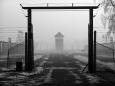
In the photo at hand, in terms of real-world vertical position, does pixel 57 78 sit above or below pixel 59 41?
below

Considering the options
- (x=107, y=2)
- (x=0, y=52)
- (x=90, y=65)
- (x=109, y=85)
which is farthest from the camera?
(x=0, y=52)

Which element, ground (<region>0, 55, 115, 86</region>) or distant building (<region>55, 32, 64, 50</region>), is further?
distant building (<region>55, 32, 64, 50</region>)

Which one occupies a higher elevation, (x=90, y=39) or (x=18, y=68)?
(x=90, y=39)

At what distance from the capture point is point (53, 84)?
15742mm

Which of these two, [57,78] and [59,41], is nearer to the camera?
[57,78]

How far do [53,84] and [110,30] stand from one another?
35006 millimetres

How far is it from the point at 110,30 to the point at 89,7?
86.0 feet

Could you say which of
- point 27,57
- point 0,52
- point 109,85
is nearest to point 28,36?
point 27,57

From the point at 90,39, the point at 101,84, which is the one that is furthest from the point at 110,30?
the point at 101,84

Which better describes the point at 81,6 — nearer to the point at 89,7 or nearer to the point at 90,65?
the point at 89,7

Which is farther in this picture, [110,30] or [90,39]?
[110,30]

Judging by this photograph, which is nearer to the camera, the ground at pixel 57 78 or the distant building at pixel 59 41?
the ground at pixel 57 78

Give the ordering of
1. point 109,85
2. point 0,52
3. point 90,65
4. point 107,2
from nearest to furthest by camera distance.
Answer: point 109,85 → point 90,65 → point 107,2 → point 0,52

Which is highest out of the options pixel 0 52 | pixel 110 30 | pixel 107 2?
pixel 107 2
